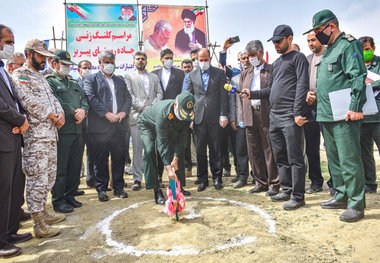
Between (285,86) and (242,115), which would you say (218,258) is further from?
(242,115)

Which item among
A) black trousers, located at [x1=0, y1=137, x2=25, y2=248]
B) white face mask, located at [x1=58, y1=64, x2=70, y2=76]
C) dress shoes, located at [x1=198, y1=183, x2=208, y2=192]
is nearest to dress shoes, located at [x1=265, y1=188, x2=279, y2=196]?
dress shoes, located at [x1=198, y1=183, x2=208, y2=192]

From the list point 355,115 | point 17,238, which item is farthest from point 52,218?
point 355,115

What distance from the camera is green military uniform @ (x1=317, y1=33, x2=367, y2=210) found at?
10.7ft

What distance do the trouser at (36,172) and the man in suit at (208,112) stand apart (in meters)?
2.74

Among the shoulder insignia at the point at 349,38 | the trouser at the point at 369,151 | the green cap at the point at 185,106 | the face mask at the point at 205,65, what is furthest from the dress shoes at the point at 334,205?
the face mask at the point at 205,65

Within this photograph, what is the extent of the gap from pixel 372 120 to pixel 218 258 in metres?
3.50

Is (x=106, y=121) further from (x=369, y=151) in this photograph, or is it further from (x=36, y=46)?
(x=369, y=151)

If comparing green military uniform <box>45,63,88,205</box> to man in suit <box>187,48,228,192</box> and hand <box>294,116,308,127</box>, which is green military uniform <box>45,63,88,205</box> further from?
hand <box>294,116,308,127</box>

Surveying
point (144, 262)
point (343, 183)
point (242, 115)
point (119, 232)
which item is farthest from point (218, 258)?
point (242, 115)

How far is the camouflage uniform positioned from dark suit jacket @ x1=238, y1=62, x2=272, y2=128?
320 cm

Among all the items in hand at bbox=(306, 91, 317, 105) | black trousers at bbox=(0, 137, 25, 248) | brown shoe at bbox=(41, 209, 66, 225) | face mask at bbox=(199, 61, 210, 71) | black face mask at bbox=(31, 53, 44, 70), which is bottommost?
brown shoe at bbox=(41, 209, 66, 225)

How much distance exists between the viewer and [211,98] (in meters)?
5.38

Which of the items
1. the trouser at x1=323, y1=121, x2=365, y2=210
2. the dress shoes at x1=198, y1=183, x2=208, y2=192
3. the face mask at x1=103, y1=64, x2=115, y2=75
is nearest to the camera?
the trouser at x1=323, y1=121, x2=365, y2=210

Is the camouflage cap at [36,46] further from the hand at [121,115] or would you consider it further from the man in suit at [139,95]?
the man in suit at [139,95]
